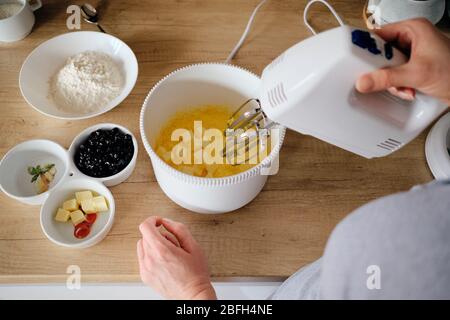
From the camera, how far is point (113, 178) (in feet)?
2.23

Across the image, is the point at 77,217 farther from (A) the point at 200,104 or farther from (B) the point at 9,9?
(B) the point at 9,9

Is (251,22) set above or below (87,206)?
above

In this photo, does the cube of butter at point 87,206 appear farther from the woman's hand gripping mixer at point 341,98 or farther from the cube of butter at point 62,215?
the woman's hand gripping mixer at point 341,98

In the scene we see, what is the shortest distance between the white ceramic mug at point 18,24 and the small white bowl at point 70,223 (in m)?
0.37

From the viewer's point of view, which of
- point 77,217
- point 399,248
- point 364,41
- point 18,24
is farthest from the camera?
point 18,24

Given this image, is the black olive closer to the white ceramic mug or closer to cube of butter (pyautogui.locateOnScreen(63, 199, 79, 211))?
cube of butter (pyautogui.locateOnScreen(63, 199, 79, 211))

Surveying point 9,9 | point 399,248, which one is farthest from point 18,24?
point 399,248

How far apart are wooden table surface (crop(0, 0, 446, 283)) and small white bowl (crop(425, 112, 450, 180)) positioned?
0.02m

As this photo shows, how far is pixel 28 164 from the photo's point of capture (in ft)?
2.37

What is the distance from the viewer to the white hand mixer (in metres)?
0.45

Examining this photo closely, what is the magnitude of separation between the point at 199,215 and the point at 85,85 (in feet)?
1.03

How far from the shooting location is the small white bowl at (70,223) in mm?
642

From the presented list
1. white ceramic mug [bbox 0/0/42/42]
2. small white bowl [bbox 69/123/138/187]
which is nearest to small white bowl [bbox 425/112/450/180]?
small white bowl [bbox 69/123/138/187]

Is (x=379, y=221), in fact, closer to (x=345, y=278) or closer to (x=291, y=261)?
(x=345, y=278)
